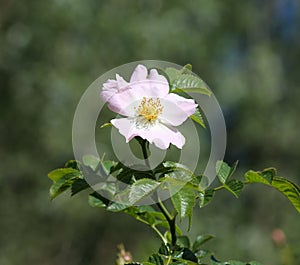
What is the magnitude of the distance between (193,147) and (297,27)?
1007 cm

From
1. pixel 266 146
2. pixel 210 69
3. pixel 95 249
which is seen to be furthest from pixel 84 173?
pixel 266 146

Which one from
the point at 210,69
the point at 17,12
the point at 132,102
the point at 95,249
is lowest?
the point at 95,249

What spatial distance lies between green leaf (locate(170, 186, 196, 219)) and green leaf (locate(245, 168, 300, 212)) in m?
0.11

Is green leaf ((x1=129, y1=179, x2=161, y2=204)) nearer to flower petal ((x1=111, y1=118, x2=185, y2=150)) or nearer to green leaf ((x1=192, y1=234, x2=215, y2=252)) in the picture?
flower petal ((x1=111, y1=118, x2=185, y2=150))

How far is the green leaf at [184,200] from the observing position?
900mm

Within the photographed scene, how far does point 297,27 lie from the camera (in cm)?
1068

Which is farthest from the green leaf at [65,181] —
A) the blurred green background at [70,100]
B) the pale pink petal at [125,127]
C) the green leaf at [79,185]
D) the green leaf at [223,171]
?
the blurred green background at [70,100]

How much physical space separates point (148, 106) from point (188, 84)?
0.26 ft

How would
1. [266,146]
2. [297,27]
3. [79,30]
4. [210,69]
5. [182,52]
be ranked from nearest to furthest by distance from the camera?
[79,30], [182,52], [210,69], [266,146], [297,27]

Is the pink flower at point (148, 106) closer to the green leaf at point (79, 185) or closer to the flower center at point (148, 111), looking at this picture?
the flower center at point (148, 111)

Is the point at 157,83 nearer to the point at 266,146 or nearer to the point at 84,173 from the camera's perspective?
the point at 84,173

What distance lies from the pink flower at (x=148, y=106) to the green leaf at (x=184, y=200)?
0.07m

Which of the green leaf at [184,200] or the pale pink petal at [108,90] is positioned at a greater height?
the pale pink petal at [108,90]

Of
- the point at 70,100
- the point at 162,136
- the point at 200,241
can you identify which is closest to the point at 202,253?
the point at 200,241
